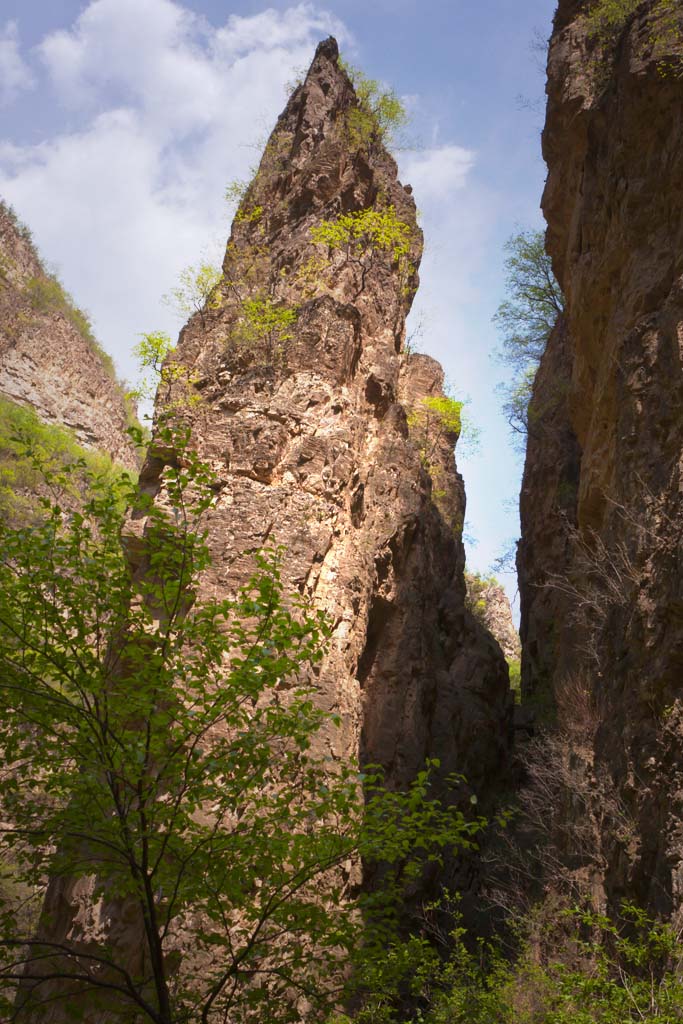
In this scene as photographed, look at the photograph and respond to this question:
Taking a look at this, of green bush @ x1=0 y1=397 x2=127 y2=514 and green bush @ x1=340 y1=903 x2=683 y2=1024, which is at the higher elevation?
green bush @ x1=0 y1=397 x2=127 y2=514

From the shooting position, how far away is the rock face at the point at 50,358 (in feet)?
125

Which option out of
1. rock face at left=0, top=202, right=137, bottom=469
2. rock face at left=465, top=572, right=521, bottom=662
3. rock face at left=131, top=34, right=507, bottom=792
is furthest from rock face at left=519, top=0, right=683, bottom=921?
rock face at left=465, top=572, right=521, bottom=662

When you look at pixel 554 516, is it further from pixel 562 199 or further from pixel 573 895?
pixel 573 895

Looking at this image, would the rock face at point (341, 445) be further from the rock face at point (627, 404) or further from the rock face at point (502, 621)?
the rock face at point (502, 621)

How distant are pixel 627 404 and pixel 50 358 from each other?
106 feet

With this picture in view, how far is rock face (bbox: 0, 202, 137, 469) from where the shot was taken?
38.0 m

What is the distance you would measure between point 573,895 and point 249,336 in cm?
1203

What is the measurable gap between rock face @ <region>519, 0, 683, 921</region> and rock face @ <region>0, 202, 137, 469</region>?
25.9 meters

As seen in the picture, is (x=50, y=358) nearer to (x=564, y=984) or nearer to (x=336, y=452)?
(x=336, y=452)

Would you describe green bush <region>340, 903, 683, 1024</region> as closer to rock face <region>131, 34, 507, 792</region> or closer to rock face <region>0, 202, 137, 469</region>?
rock face <region>131, 34, 507, 792</region>

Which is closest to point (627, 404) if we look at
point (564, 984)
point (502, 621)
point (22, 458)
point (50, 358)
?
point (564, 984)

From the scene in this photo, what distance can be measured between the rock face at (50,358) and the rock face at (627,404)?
85.0ft

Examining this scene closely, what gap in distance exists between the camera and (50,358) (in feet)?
131

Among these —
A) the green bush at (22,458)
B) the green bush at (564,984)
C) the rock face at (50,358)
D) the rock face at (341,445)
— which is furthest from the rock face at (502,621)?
the green bush at (564,984)
